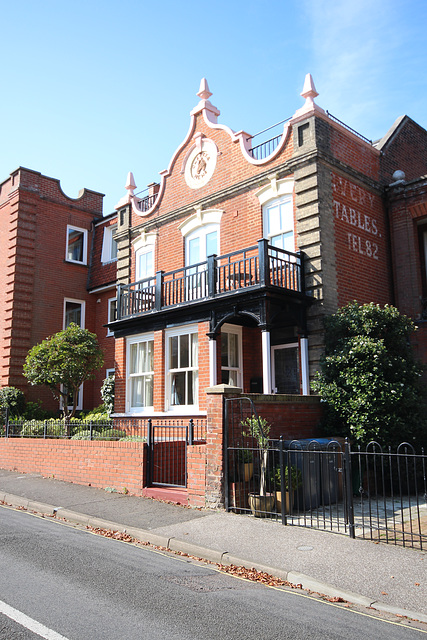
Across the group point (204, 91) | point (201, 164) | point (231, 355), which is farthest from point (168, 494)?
point (204, 91)

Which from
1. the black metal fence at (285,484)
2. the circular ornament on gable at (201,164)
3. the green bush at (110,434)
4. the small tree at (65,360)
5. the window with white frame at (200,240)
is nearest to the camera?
the black metal fence at (285,484)

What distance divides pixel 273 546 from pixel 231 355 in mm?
8434

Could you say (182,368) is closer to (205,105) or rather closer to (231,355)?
(231,355)

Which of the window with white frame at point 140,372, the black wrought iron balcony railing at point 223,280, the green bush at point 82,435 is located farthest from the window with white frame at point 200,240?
the green bush at point 82,435

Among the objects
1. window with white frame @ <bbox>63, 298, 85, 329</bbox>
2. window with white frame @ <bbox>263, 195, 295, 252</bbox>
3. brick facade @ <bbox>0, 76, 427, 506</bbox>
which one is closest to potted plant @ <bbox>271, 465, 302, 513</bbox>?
brick facade @ <bbox>0, 76, 427, 506</bbox>

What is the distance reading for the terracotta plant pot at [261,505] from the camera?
9219mm

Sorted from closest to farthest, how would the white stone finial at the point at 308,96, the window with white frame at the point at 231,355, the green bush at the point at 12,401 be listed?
1. the white stone finial at the point at 308,96
2. the window with white frame at the point at 231,355
3. the green bush at the point at 12,401

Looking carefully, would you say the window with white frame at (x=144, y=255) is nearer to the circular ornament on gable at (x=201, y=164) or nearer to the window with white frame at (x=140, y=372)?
the circular ornament on gable at (x=201, y=164)

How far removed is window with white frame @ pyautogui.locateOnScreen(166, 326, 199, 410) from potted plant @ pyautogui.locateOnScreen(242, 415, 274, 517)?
526 cm

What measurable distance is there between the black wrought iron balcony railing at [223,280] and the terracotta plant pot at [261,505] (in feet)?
17.0

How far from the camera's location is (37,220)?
75.3 feet

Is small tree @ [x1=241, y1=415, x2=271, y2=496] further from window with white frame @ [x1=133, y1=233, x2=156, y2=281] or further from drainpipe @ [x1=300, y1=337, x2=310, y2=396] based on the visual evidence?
window with white frame @ [x1=133, y1=233, x2=156, y2=281]

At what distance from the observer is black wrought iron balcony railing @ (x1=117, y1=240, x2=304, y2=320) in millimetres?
13328

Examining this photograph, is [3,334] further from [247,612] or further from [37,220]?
[247,612]
